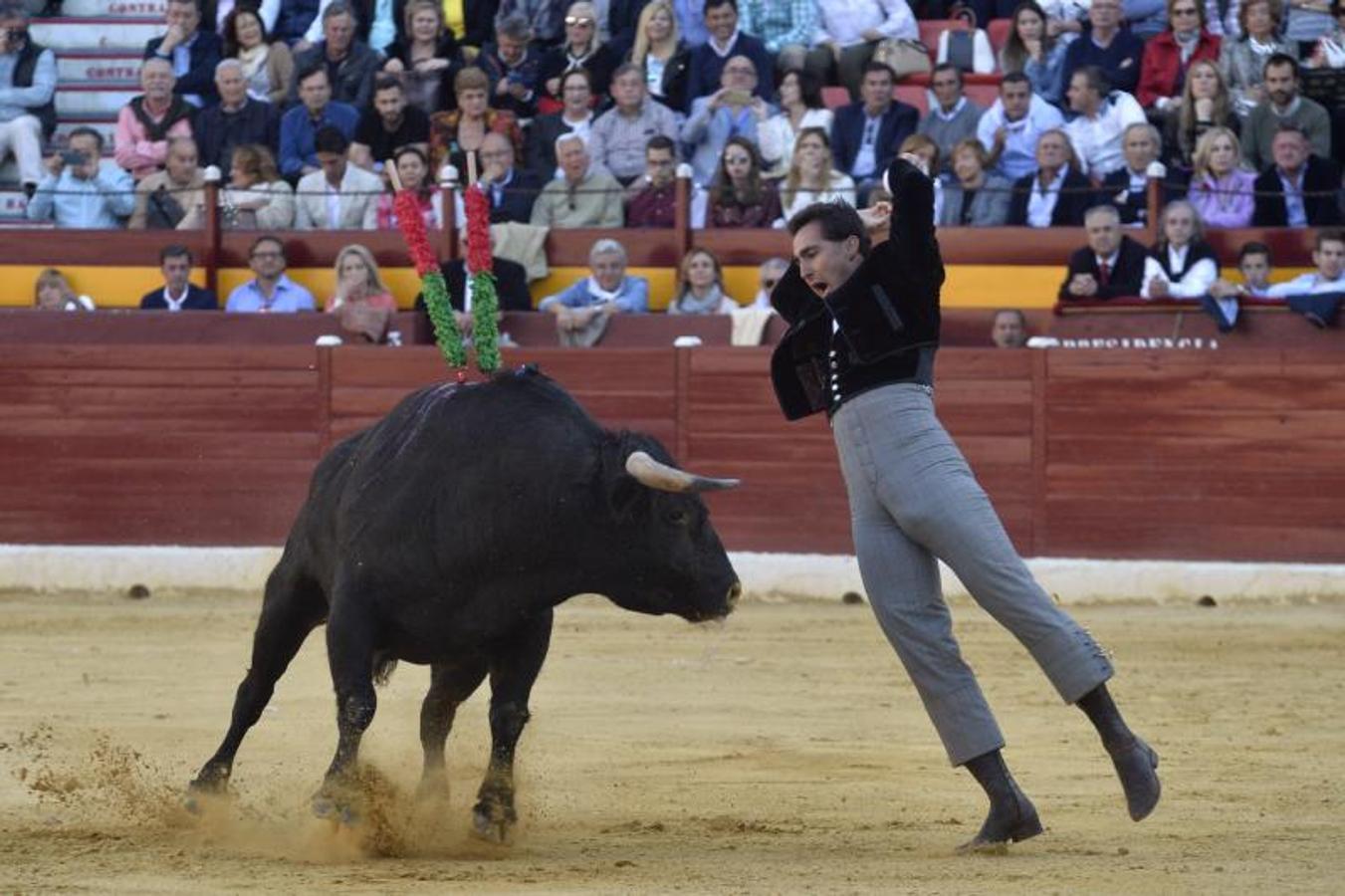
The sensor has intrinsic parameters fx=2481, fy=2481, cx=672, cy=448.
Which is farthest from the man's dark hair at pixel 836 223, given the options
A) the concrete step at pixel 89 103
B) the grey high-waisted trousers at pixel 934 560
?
the concrete step at pixel 89 103

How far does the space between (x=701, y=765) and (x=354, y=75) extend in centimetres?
750

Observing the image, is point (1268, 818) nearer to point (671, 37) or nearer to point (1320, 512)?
point (1320, 512)

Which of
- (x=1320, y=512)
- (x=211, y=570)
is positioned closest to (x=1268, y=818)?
(x=1320, y=512)

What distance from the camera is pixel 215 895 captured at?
479 cm

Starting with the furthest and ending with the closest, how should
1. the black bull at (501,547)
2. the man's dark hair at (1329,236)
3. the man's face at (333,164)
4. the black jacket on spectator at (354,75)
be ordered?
1. the black jacket on spectator at (354,75)
2. the man's face at (333,164)
3. the man's dark hair at (1329,236)
4. the black bull at (501,547)

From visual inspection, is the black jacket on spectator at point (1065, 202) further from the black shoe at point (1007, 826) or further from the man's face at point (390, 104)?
the black shoe at point (1007, 826)

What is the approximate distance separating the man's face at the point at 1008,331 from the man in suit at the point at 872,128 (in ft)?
3.06

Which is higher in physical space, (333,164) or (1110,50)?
(1110,50)

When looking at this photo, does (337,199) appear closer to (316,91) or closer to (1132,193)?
(316,91)

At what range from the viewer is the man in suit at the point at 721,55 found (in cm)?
1294

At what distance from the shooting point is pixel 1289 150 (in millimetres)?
11609

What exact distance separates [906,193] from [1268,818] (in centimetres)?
179

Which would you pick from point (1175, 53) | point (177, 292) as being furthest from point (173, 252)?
point (1175, 53)

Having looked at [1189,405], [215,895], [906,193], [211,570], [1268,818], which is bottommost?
[211,570]
